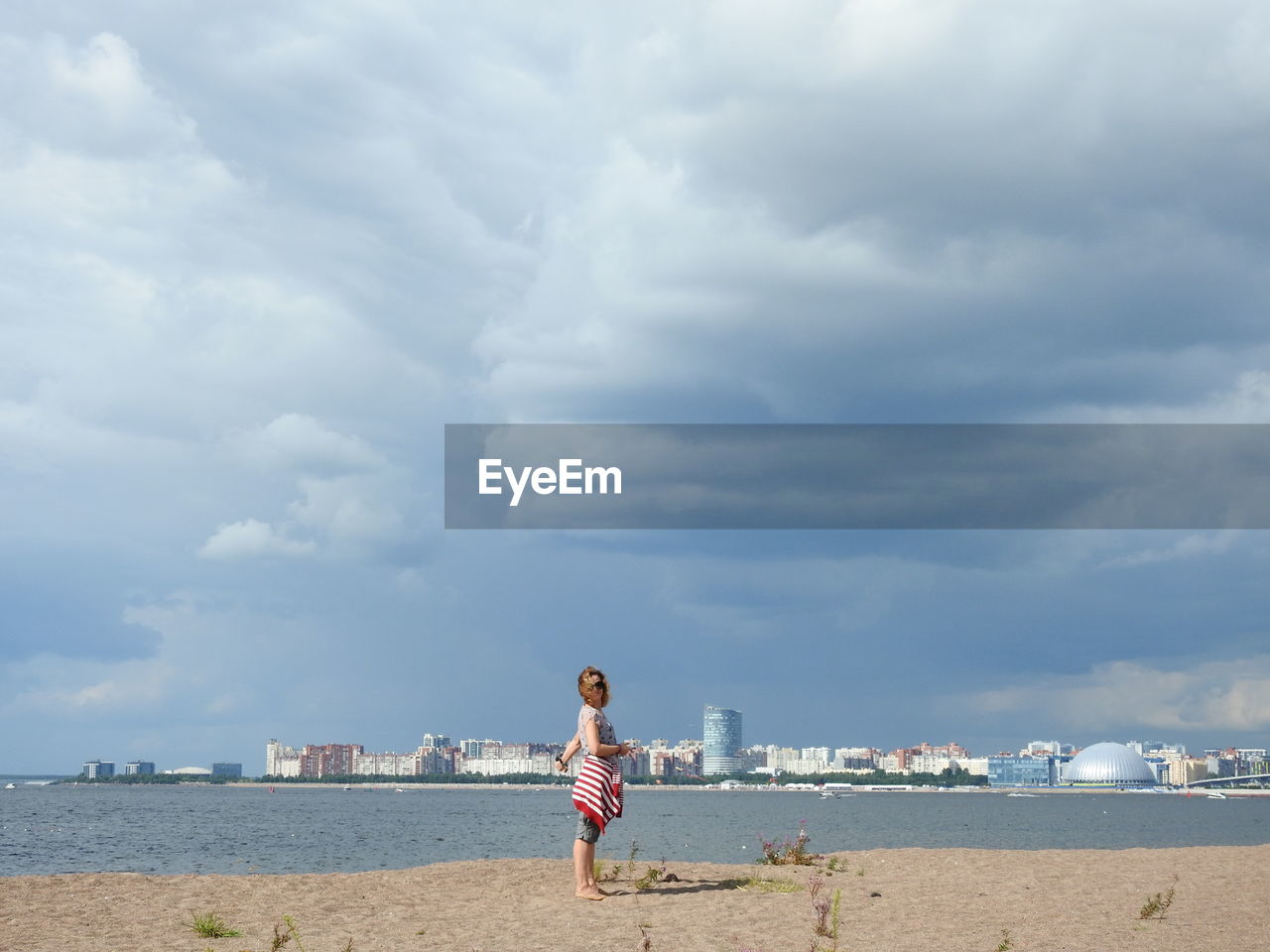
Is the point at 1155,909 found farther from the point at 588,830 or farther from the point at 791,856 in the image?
the point at 791,856

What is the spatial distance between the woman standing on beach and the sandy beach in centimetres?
44

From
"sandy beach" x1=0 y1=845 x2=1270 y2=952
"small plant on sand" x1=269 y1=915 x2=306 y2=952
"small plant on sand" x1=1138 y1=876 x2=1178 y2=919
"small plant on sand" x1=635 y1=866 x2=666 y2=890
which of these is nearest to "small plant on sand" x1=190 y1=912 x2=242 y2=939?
"sandy beach" x1=0 y1=845 x2=1270 y2=952

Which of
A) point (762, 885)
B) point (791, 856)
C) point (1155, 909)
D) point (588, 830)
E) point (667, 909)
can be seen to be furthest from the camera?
point (791, 856)

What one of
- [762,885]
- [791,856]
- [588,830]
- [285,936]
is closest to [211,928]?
[285,936]

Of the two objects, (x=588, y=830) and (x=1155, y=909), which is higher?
(x=588, y=830)

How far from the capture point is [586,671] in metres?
11.6

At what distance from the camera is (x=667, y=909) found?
36.0 feet

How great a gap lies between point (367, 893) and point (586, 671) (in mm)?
3629

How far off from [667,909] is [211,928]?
401 cm

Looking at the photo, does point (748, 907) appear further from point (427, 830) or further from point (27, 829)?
point (27, 829)

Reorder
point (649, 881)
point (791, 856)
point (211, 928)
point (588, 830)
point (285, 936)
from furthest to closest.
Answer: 1. point (791, 856)
2. point (649, 881)
3. point (588, 830)
4. point (211, 928)
5. point (285, 936)

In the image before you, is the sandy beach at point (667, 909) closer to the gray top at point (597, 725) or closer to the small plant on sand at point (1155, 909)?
the small plant on sand at point (1155, 909)

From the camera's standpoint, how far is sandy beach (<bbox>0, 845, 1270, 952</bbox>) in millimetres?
9453

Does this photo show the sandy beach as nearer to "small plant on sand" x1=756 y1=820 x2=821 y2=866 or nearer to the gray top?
"small plant on sand" x1=756 y1=820 x2=821 y2=866
